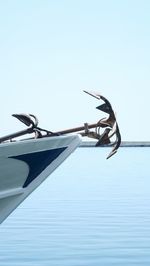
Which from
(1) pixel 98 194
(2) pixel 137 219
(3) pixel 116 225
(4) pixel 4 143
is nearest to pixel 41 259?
(4) pixel 4 143

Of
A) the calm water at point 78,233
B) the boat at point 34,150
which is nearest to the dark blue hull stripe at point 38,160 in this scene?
the boat at point 34,150

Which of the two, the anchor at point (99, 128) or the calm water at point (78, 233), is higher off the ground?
the anchor at point (99, 128)

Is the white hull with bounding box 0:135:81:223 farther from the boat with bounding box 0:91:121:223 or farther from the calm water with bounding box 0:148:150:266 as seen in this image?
the calm water with bounding box 0:148:150:266

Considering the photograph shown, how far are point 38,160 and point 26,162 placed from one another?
0.33 m

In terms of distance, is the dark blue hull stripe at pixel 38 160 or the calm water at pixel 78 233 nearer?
the dark blue hull stripe at pixel 38 160

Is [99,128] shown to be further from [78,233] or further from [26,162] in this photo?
[78,233]

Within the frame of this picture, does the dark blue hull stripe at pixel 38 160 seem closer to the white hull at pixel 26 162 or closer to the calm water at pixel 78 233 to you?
the white hull at pixel 26 162

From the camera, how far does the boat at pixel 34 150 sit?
44.7 feet

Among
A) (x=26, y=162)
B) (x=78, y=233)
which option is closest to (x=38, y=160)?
(x=26, y=162)

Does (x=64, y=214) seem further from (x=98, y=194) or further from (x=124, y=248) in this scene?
(x=98, y=194)

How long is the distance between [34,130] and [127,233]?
1056cm

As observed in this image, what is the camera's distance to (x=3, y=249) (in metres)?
20.2

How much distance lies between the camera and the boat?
13.6 meters

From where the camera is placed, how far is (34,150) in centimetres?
1451
